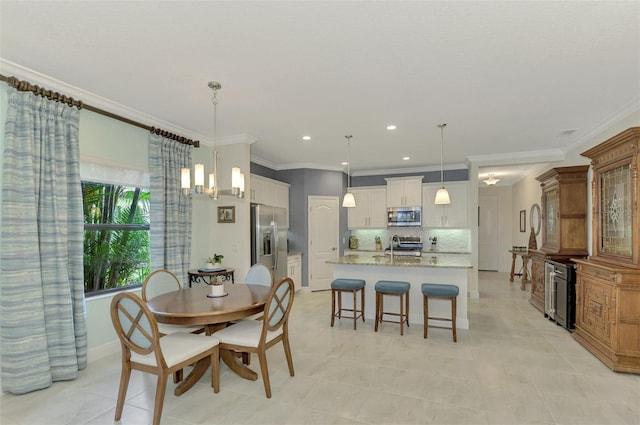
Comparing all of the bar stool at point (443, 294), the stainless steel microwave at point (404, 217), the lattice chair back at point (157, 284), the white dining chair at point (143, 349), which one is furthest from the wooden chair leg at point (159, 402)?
the stainless steel microwave at point (404, 217)

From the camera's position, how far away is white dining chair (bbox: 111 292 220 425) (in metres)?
2.27

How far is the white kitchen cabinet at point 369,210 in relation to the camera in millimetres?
7402

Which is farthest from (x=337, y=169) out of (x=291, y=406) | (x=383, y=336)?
(x=291, y=406)

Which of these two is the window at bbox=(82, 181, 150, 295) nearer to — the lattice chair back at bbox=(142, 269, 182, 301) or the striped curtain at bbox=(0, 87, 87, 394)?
the striped curtain at bbox=(0, 87, 87, 394)

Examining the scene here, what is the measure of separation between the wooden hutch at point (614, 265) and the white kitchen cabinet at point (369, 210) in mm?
3912

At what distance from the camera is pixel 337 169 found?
23.9ft

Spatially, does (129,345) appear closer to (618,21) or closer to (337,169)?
(618,21)

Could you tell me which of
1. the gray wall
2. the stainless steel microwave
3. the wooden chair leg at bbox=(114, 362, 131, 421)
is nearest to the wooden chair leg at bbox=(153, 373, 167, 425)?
the wooden chair leg at bbox=(114, 362, 131, 421)

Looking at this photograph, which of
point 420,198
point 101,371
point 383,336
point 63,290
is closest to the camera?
point 63,290

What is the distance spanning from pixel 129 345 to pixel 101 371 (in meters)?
1.22

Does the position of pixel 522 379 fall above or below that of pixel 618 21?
below

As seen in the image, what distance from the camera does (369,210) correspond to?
749cm

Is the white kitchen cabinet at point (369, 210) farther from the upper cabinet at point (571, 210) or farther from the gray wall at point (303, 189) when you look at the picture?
the upper cabinet at point (571, 210)

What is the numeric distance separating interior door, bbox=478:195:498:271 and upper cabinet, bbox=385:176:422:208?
417cm
